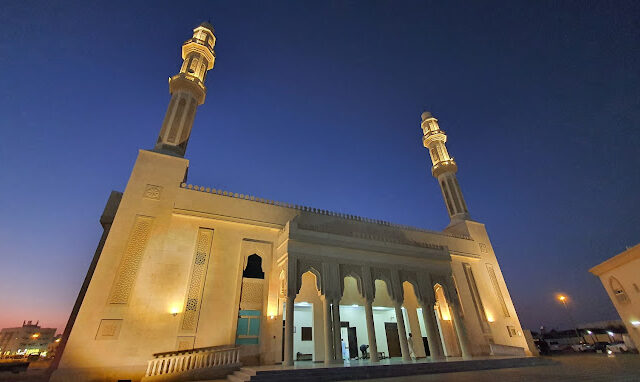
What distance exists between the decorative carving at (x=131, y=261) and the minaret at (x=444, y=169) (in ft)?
67.3

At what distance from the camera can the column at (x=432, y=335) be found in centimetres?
1174

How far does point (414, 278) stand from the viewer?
13.4 m

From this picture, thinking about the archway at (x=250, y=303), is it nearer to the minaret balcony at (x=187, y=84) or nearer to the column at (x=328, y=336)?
the column at (x=328, y=336)

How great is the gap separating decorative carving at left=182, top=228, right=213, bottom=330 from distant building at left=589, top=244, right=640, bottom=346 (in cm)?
2065

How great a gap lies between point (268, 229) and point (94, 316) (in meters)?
7.07

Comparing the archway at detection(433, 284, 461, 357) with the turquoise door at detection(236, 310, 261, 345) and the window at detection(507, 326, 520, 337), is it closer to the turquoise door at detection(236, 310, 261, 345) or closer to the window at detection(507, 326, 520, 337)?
the window at detection(507, 326, 520, 337)

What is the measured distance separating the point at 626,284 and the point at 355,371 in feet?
54.8

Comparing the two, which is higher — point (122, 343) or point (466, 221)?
point (466, 221)

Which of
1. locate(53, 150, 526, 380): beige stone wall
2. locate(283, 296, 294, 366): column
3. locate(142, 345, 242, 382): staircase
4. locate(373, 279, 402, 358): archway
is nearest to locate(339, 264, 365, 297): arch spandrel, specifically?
locate(53, 150, 526, 380): beige stone wall

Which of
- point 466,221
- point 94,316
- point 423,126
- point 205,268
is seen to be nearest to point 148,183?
point 205,268

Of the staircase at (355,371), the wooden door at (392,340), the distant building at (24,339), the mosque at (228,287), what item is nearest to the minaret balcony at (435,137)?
the mosque at (228,287)

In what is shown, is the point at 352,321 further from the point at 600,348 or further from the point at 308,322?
the point at 600,348

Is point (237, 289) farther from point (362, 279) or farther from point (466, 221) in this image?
point (466, 221)

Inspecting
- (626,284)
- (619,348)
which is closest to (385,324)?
(626,284)
